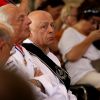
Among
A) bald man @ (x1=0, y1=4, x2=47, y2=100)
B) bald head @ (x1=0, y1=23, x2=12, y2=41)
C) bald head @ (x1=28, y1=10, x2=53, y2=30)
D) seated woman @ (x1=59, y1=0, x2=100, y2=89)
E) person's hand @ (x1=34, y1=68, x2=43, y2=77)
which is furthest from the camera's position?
seated woman @ (x1=59, y1=0, x2=100, y2=89)

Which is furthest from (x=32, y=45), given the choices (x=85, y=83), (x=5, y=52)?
(x=85, y=83)

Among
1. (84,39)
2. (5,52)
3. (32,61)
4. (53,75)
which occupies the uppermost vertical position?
(5,52)

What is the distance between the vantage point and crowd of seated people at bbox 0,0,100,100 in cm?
88

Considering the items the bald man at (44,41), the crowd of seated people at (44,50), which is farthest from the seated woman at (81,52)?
the bald man at (44,41)

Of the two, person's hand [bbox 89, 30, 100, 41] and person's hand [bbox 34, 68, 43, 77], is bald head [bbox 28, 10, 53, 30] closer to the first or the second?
person's hand [bbox 34, 68, 43, 77]

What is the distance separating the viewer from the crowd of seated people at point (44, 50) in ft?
2.90

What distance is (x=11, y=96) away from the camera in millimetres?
627

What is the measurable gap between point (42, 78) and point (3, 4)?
1.56 ft

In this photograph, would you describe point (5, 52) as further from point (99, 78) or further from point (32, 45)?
point (99, 78)

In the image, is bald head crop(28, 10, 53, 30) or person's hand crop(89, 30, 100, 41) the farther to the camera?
person's hand crop(89, 30, 100, 41)

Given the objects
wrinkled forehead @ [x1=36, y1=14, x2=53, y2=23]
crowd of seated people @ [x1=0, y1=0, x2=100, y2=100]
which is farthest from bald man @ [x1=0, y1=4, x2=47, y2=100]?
wrinkled forehead @ [x1=36, y1=14, x2=53, y2=23]

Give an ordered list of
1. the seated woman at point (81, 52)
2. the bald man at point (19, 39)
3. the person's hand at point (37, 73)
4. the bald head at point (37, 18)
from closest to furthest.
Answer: the bald man at point (19, 39), the person's hand at point (37, 73), the bald head at point (37, 18), the seated woman at point (81, 52)

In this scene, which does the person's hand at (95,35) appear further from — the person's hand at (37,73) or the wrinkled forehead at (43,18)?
the person's hand at (37,73)

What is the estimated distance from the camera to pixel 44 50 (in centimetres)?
232
